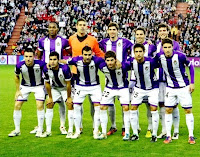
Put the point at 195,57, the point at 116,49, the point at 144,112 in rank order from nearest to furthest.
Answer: the point at 116,49, the point at 144,112, the point at 195,57

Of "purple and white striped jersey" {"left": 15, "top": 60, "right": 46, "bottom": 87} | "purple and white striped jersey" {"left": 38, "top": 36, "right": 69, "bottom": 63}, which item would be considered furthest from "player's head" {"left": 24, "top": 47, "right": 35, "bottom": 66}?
"purple and white striped jersey" {"left": 38, "top": 36, "right": 69, "bottom": 63}

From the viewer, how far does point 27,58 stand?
31.2ft

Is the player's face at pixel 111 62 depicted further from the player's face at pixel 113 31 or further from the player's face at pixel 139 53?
the player's face at pixel 113 31

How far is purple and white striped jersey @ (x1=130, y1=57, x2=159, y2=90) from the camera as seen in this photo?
30.0 feet

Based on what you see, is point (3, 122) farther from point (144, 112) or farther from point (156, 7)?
point (156, 7)

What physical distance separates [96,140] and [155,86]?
1.58m

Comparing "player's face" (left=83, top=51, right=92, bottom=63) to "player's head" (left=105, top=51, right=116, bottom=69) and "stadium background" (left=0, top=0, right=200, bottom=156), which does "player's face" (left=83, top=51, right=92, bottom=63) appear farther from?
"stadium background" (left=0, top=0, right=200, bottom=156)

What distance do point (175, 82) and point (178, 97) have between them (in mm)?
301

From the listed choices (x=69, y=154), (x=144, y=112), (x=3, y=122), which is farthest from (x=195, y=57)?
(x=69, y=154)

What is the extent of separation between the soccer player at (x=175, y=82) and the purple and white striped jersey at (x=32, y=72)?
2.45 meters

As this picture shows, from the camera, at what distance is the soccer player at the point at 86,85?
9495 millimetres

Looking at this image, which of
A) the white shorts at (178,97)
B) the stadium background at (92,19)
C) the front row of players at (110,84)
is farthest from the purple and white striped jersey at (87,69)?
the stadium background at (92,19)

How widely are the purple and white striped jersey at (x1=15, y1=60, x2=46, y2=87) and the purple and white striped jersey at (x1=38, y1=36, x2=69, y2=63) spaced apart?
543 mm

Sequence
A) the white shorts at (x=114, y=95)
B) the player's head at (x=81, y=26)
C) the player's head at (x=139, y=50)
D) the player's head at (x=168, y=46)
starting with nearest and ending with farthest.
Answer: the player's head at (x=168, y=46), the player's head at (x=139, y=50), the white shorts at (x=114, y=95), the player's head at (x=81, y=26)
